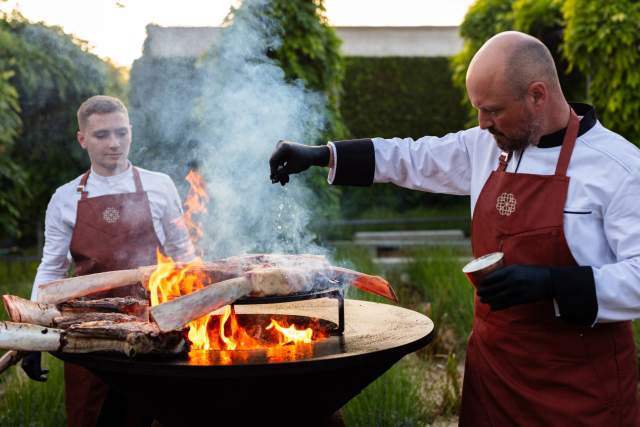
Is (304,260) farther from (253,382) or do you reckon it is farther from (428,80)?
(428,80)

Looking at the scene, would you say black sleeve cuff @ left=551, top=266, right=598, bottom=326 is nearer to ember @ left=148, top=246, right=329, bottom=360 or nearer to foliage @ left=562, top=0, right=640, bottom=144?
ember @ left=148, top=246, right=329, bottom=360

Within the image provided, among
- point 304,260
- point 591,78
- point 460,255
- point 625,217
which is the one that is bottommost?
point 460,255

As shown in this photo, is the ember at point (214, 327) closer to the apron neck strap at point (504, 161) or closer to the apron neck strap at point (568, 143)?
the apron neck strap at point (504, 161)

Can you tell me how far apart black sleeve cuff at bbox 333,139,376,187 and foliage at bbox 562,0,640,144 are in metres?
4.15

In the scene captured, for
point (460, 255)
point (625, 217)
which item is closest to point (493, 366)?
point (625, 217)

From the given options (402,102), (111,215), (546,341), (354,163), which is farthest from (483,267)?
(402,102)

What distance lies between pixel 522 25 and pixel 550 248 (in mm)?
5718

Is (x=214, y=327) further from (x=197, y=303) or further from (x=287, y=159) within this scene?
(x=287, y=159)

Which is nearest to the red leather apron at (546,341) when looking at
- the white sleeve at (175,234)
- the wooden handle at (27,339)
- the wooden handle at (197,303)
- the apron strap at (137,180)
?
the wooden handle at (197,303)

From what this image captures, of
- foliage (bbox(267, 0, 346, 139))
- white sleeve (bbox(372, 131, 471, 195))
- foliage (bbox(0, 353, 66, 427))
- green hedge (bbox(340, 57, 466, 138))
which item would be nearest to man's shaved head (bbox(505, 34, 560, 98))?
white sleeve (bbox(372, 131, 471, 195))

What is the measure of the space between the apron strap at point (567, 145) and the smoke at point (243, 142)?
2.21 metres

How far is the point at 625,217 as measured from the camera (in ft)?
6.80

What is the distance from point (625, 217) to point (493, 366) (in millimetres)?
Result: 676

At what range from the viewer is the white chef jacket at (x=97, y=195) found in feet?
10.2
